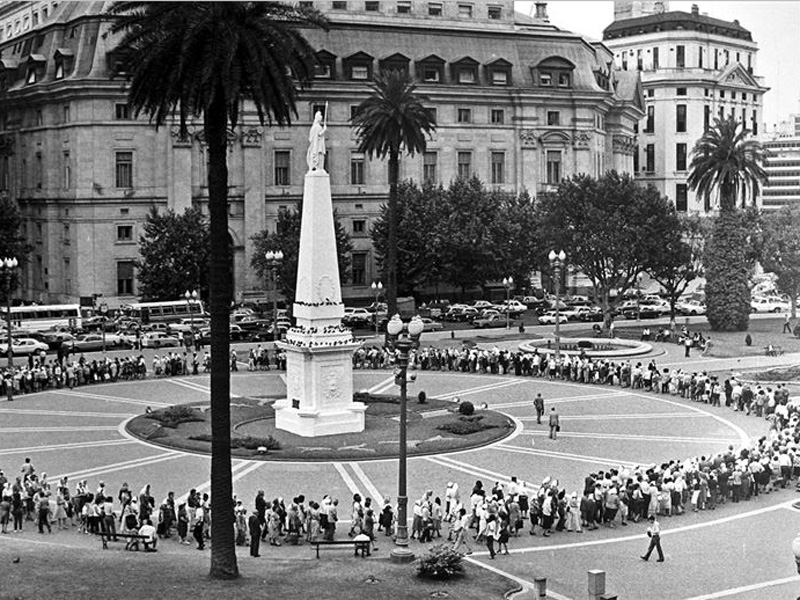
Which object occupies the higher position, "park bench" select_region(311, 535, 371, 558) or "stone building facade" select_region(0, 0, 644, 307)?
"stone building facade" select_region(0, 0, 644, 307)

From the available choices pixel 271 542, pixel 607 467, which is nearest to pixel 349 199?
pixel 607 467

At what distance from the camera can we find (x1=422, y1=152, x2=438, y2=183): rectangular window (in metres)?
97.1

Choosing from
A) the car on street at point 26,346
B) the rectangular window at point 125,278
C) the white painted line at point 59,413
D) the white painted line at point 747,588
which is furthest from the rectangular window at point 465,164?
the white painted line at point 747,588

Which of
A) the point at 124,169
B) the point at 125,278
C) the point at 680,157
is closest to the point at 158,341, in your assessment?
the point at 125,278

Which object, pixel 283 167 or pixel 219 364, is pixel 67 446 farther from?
pixel 283 167

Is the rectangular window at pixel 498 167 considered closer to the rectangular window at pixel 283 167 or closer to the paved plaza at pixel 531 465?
the rectangular window at pixel 283 167

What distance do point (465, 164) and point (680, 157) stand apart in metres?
42.2

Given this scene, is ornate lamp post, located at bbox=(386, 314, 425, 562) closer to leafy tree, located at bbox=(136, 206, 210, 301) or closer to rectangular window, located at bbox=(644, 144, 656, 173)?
leafy tree, located at bbox=(136, 206, 210, 301)

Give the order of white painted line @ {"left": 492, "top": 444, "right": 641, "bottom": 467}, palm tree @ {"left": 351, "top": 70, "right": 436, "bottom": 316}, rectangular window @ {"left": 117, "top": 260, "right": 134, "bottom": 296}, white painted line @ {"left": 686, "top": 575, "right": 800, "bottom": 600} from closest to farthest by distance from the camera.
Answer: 1. white painted line @ {"left": 686, "top": 575, "right": 800, "bottom": 600}
2. white painted line @ {"left": 492, "top": 444, "right": 641, "bottom": 467}
3. palm tree @ {"left": 351, "top": 70, "right": 436, "bottom": 316}
4. rectangular window @ {"left": 117, "top": 260, "right": 134, "bottom": 296}

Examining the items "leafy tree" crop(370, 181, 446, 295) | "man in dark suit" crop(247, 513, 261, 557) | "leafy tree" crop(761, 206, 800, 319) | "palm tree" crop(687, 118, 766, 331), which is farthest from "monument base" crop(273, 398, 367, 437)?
"leafy tree" crop(761, 206, 800, 319)

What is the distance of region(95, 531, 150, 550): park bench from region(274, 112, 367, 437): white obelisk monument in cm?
1362

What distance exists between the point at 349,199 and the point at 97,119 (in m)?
Result: 19.3

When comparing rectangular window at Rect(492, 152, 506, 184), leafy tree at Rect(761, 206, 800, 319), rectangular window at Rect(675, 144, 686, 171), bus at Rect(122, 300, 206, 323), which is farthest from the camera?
rectangular window at Rect(675, 144, 686, 171)

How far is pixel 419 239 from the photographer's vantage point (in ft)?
279
